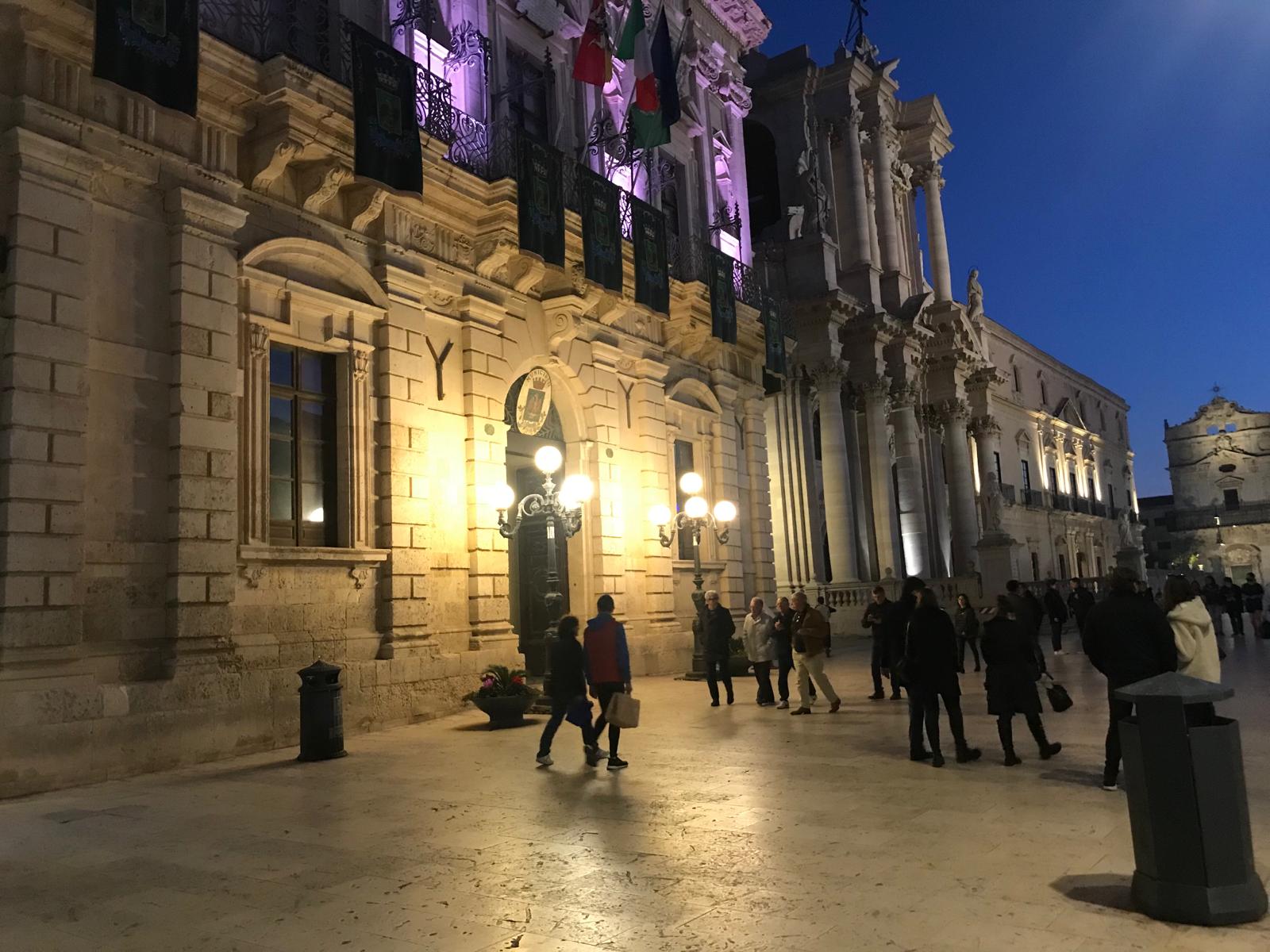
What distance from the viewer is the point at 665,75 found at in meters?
19.4

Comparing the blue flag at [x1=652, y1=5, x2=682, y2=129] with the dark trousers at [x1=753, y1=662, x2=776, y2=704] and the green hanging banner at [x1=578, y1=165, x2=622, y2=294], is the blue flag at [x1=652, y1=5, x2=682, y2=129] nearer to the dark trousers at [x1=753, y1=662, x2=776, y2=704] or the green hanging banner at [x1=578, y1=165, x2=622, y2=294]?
the green hanging banner at [x1=578, y1=165, x2=622, y2=294]

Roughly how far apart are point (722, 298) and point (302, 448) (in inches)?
427

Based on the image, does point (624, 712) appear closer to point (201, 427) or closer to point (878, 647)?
point (201, 427)

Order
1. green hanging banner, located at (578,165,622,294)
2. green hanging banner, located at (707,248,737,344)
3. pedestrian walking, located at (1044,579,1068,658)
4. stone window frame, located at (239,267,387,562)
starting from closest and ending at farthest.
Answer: stone window frame, located at (239,267,387,562)
green hanging banner, located at (578,165,622,294)
green hanging banner, located at (707,248,737,344)
pedestrian walking, located at (1044,579,1068,658)

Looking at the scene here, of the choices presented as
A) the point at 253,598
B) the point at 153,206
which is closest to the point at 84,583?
the point at 253,598

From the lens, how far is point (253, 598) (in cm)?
1196

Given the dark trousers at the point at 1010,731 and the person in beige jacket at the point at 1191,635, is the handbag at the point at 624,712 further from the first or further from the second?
the person in beige jacket at the point at 1191,635

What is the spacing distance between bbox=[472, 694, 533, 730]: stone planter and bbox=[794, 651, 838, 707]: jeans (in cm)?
365

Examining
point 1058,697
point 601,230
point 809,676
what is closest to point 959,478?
point 601,230

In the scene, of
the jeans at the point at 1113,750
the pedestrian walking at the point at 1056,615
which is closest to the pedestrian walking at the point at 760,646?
the jeans at the point at 1113,750

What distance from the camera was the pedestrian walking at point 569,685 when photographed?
10.1 m

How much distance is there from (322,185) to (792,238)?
70.9 ft

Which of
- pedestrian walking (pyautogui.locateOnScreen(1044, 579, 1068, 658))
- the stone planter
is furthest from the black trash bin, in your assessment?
pedestrian walking (pyautogui.locateOnScreen(1044, 579, 1068, 658))

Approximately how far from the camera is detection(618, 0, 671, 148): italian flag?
59.3 feet
